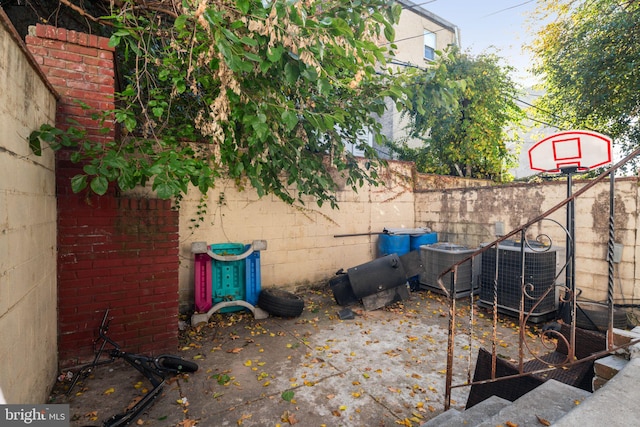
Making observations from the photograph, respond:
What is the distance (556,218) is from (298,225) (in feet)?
14.7

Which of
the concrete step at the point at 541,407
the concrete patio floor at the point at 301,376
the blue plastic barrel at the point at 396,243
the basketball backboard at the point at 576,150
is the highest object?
the basketball backboard at the point at 576,150

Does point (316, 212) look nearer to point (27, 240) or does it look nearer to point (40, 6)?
point (27, 240)

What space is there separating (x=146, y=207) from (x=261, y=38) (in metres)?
2.22

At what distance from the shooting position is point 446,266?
564cm

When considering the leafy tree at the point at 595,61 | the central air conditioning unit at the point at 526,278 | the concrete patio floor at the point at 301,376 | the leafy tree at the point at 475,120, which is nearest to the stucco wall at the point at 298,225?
the concrete patio floor at the point at 301,376

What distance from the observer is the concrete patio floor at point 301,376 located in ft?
8.13

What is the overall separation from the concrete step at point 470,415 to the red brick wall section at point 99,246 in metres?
2.91

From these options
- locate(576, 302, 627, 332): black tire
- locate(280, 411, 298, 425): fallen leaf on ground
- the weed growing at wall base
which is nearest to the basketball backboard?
locate(576, 302, 627, 332): black tire

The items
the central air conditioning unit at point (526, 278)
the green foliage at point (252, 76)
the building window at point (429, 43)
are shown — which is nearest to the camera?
the green foliage at point (252, 76)

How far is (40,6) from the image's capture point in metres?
4.42

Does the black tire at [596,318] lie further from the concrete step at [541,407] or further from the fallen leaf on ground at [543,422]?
the fallen leaf on ground at [543,422]

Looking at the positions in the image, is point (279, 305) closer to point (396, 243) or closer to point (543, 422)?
point (396, 243)

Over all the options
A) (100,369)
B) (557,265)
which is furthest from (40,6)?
(557,265)

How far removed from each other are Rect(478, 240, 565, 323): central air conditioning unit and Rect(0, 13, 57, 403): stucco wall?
4972mm
